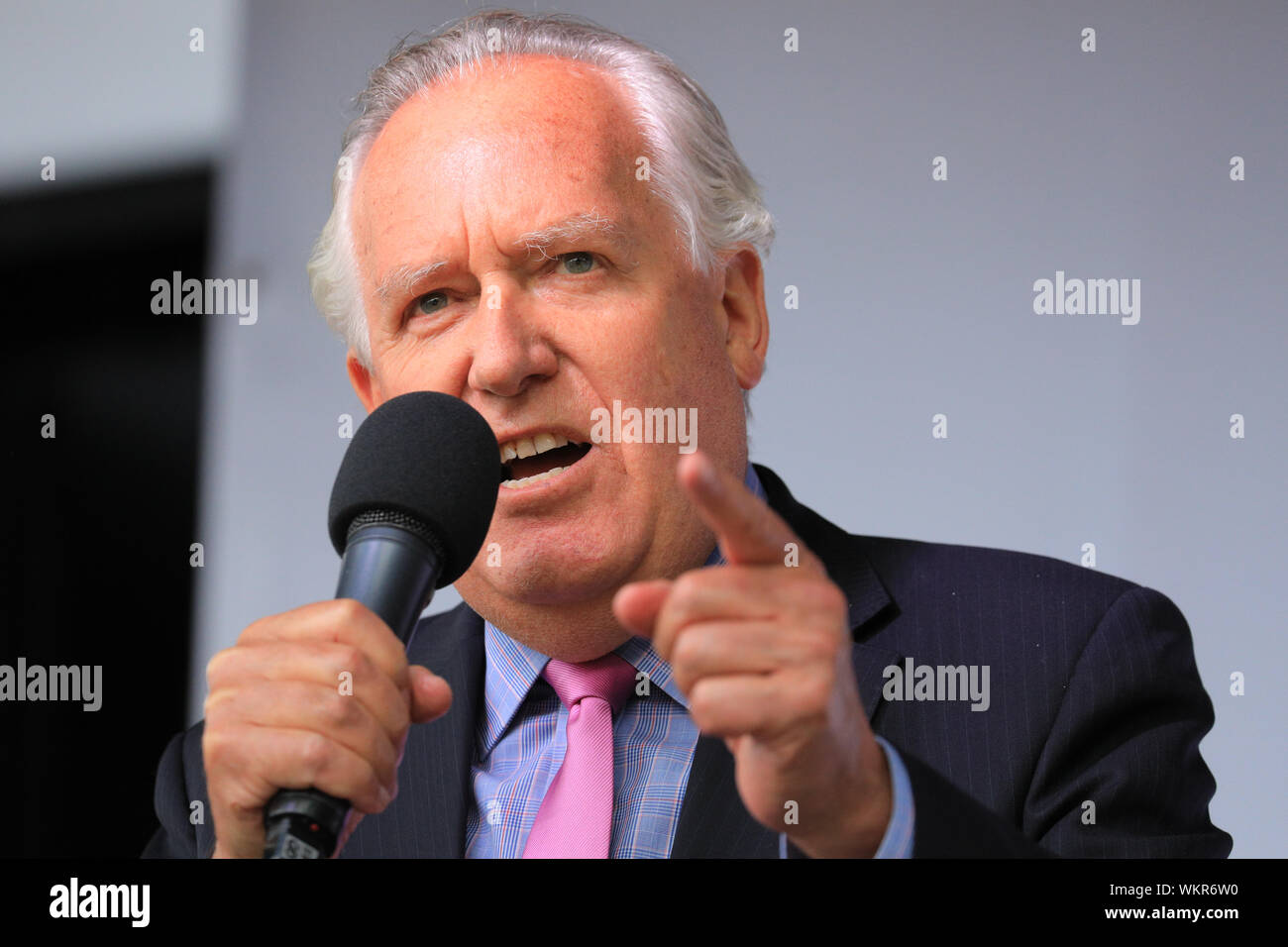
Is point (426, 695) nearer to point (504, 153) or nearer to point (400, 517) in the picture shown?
point (400, 517)

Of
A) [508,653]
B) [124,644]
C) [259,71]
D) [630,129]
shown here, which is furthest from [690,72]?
[124,644]

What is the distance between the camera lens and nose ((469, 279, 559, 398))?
1831 mm

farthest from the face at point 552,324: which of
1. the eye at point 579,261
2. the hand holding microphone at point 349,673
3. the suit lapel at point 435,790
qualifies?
the hand holding microphone at point 349,673

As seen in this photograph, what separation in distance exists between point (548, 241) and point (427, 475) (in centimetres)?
72

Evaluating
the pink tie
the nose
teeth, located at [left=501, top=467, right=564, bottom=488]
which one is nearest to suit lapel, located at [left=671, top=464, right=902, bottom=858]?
the pink tie

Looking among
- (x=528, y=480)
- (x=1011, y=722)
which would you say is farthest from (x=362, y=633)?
(x=1011, y=722)

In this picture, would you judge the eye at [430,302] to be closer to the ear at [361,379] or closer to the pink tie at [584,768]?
the ear at [361,379]

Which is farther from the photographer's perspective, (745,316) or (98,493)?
(98,493)

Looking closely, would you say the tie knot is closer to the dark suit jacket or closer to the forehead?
the dark suit jacket

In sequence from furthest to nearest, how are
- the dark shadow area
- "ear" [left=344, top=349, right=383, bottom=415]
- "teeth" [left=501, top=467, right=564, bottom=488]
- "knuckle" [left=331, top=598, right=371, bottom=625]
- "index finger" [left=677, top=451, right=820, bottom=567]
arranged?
the dark shadow area, "ear" [left=344, top=349, right=383, bottom=415], "teeth" [left=501, top=467, right=564, bottom=488], "knuckle" [left=331, top=598, right=371, bottom=625], "index finger" [left=677, top=451, right=820, bottom=567]

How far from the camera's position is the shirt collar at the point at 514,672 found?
198cm

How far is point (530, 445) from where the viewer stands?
1885 millimetres
